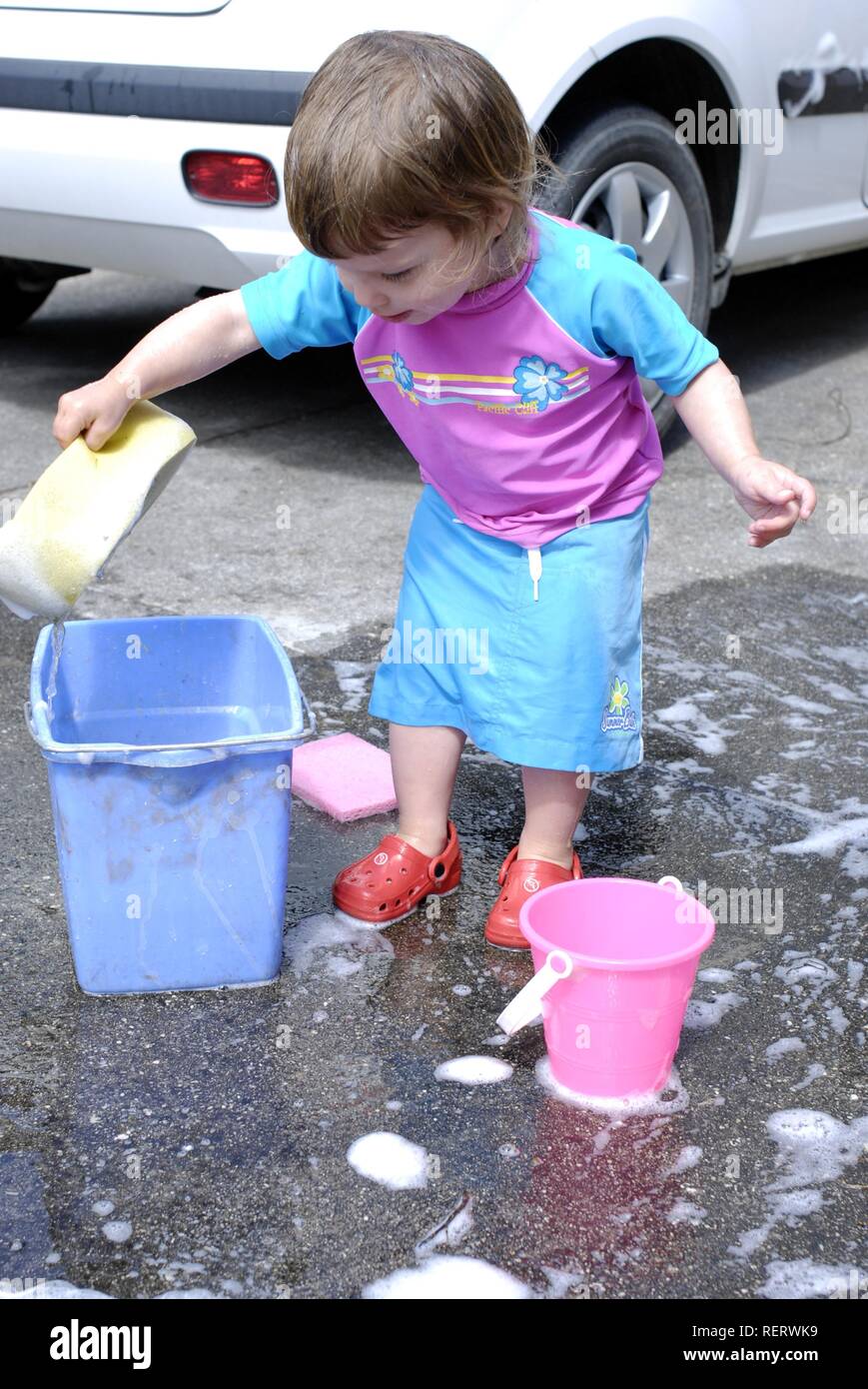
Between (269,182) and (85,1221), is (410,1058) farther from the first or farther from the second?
(269,182)

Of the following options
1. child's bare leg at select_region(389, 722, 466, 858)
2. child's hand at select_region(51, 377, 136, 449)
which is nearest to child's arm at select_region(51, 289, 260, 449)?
child's hand at select_region(51, 377, 136, 449)

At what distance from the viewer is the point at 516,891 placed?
7.35 ft

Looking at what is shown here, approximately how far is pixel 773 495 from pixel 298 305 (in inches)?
28.0

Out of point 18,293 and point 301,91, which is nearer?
point 301,91

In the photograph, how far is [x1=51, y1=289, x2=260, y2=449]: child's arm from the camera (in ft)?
6.63

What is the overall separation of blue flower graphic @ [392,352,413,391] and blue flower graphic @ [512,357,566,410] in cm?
15

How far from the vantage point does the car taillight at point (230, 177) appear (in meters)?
3.44

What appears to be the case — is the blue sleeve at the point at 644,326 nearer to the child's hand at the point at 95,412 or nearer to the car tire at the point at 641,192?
the child's hand at the point at 95,412

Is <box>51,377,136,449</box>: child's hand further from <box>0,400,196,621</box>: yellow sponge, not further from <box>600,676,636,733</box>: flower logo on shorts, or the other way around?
<box>600,676,636,733</box>: flower logo on shorts

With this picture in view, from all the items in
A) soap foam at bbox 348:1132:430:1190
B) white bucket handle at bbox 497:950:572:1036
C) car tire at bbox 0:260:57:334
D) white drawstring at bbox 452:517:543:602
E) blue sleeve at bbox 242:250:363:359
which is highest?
blue sleeve at bbox 242:250:363:359

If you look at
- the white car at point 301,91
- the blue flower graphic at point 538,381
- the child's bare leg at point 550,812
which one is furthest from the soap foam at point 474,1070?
the white car at point 301,91

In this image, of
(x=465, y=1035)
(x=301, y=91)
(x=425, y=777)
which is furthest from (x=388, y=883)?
(x=301, y=91)

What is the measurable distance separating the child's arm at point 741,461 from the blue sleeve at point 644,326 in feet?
0.09

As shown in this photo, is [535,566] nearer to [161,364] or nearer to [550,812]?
[550,812]
